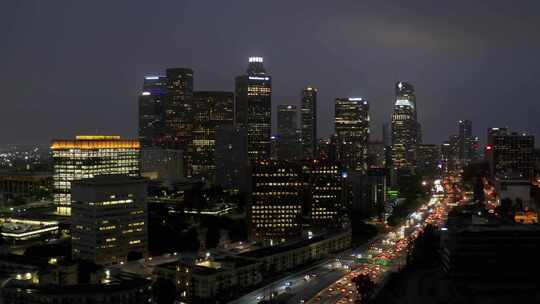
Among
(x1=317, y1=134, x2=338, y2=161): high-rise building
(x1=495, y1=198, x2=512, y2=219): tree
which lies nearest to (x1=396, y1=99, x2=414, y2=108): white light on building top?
(x1=317, y1=134, x2=338, y2=161): high-rise building

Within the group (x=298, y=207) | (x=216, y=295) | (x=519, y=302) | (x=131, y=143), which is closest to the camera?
(x=519, y=302)

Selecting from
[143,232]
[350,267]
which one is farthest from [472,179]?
[143,232]

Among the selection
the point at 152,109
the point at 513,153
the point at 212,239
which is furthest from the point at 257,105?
the point at 212,239

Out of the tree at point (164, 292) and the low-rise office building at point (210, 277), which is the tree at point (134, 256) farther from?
the tree at point (164, 292)

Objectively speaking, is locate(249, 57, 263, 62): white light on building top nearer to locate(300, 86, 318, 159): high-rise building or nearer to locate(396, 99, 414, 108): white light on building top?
locate(300, 86, 318, 159): high-rise building

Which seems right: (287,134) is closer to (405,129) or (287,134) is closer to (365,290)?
(405,129)

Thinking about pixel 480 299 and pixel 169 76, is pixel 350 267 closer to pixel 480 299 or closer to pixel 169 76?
pixel 480 299
